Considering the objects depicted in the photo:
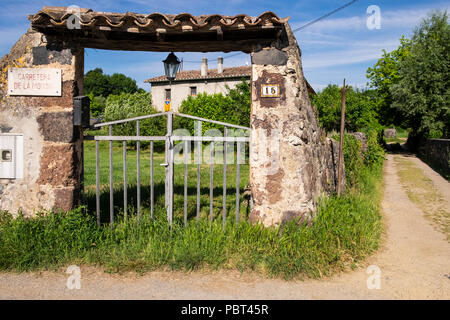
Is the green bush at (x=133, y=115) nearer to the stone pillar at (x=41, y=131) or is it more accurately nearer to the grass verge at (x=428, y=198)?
the grass verge at (x=428, y=198)

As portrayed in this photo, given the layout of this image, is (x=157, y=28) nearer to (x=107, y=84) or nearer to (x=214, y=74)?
(x=214, y=74)

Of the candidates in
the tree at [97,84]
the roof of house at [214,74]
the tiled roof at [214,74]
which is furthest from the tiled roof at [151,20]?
the tree at [97,84]

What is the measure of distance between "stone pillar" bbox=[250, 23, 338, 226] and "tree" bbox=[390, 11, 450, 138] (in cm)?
1877

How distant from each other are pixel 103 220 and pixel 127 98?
882 inches

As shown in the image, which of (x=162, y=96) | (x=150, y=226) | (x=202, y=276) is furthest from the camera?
(x=162, y=96)

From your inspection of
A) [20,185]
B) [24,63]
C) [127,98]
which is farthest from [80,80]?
[127,98]

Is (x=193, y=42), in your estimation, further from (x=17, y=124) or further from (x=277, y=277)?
(x=277, y=277)

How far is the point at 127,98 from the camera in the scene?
2641 centimetres

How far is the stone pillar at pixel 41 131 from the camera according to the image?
4648 mm

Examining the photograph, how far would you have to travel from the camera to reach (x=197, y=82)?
3125cm

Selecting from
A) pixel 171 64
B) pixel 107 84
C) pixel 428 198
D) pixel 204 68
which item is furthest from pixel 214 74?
pixel 107 84

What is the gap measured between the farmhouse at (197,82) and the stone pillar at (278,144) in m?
23.6

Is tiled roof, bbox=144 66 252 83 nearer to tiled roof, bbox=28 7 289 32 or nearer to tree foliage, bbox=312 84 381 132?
tree foliage, bbox=312 84 381 132

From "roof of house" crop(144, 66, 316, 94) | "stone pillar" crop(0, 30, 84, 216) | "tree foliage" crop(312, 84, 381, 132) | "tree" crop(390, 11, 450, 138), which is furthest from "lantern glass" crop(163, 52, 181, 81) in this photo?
"roof of house" crop(144, 66, 316, 94)
